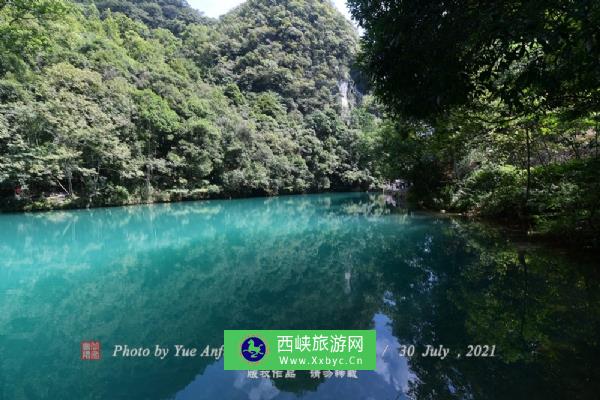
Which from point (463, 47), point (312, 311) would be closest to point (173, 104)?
point (312, 311)

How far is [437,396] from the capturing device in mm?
2564

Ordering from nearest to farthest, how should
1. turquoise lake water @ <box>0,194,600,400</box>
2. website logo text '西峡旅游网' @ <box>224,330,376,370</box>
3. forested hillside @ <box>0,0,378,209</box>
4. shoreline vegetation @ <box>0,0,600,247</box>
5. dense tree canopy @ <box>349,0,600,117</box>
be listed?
dense tree canopy @ <box>349,0,600,117</box>, turquoise lake water @ <box>0,194,600,400</box>, website logo text '西峡旅游网' @ <box>224,330,376,370</box>, shoreline vegetation @ <box>0,0,600,247</box>, forested hillside @ <box>0,0,378,209</box>

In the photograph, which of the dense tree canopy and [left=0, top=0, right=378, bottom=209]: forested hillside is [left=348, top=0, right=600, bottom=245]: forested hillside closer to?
the dense tree canopy

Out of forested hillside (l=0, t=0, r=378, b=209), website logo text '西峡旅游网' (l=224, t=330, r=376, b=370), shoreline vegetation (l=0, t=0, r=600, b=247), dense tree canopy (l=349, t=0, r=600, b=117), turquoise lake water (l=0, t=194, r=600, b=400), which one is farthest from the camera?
forested hillside (l=0, t=0, r=378, b=209)

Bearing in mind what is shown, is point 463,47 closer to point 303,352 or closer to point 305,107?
point 303,352

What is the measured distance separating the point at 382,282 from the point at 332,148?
3420cm

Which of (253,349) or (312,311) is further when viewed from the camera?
(312,311)

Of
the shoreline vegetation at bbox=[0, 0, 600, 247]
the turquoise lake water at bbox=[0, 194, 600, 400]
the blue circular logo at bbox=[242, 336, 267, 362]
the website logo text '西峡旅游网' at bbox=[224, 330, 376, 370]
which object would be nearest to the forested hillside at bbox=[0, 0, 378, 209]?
the shoreline vegetation at bbox=[0, 0, 600, 247]

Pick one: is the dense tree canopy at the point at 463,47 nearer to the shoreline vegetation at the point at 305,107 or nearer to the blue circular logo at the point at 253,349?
the shoreline vegetation at the point at 305,107

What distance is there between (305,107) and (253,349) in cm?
4205

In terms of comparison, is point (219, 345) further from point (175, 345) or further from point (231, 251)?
point (231, 251)

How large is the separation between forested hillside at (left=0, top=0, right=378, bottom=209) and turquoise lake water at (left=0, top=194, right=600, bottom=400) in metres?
3.71

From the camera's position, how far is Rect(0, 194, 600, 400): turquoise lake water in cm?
279

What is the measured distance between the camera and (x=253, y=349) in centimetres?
300
